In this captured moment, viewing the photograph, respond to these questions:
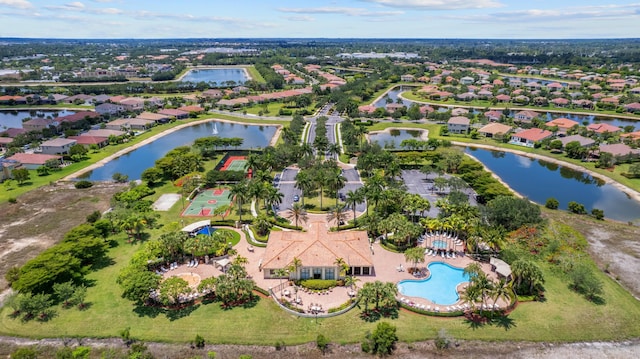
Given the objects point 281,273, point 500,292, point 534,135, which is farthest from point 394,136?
point 500,292

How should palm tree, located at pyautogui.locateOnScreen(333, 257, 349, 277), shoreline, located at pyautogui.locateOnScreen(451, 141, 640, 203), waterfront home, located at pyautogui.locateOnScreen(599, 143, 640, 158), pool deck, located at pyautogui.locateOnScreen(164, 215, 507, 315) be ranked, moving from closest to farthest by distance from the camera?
pool deck, located at pyautogui.locateOnScreen(164, 215, 507, 315) < palm tree, located at pyautogui.locateOnScreen(333, 257, 349, 277) < shoreline, located at pyautogui.locateOnScreen(451, 141, 640, 203) < waterfront home, located at pyautogui.locateOnScreen(599, 143, 640, 158)

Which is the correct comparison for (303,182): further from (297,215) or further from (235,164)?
(235,164)

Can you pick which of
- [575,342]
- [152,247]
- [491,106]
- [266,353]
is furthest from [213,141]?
[491,106]

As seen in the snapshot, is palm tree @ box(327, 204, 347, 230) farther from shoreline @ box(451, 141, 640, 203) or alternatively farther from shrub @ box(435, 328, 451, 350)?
shoreline @ box(451, 141, 640, 203)

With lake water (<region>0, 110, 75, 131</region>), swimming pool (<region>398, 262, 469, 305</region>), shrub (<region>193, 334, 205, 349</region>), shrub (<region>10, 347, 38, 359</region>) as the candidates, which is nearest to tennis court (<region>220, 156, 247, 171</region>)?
swimming pool (<region>398, 262, 469, 305</region>)

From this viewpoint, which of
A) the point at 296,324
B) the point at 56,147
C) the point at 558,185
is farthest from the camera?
the point at 56,147

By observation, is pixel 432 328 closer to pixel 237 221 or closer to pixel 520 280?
pixel 520 280

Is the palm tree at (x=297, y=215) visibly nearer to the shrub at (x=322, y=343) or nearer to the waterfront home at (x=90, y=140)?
→ the shrub at (x=322, y=343)
